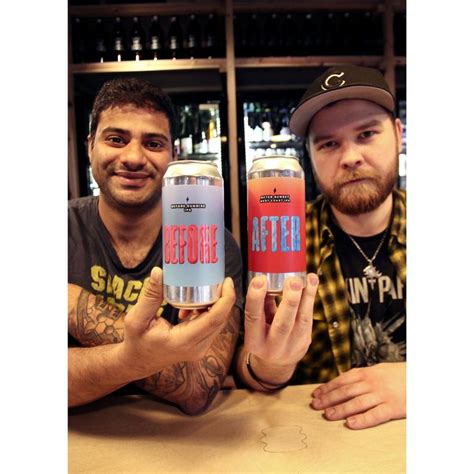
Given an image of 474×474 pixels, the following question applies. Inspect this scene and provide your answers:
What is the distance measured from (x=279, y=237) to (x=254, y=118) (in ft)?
6.30

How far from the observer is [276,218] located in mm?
1031

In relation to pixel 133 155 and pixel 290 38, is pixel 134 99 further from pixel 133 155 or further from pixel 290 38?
pixel 290 38

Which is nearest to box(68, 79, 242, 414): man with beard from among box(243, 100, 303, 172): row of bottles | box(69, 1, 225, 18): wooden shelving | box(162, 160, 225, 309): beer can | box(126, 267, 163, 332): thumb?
box(126, 267, 163, 332): thumb

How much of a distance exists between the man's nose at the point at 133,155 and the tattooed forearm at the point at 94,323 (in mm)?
466

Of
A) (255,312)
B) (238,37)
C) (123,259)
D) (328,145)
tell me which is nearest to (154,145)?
(123,259)

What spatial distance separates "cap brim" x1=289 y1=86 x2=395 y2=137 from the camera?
1.49 metres

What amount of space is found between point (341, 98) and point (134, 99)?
0.70 metres

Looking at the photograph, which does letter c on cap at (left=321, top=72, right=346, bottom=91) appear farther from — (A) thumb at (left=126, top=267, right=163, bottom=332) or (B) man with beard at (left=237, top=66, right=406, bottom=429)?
(A) thumb at (left=126, top=267, right=163, bottom=332)

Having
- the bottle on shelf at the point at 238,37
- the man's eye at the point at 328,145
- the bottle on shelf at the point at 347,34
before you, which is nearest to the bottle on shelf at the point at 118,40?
the bottle on shelf at the point at 238,37

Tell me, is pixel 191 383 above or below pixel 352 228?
below

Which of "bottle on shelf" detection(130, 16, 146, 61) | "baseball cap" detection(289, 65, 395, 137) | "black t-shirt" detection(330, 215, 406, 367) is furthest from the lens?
"bottle on shelf" detection(130, 16, 146, 61)

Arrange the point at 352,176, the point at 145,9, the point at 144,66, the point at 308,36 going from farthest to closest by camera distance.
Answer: the point at 308,36, the point at 145,9, the point at 144,66, the point at 352,176

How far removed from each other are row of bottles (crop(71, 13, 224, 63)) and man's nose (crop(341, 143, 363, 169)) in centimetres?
141

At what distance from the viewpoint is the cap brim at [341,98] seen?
4.89 ft
